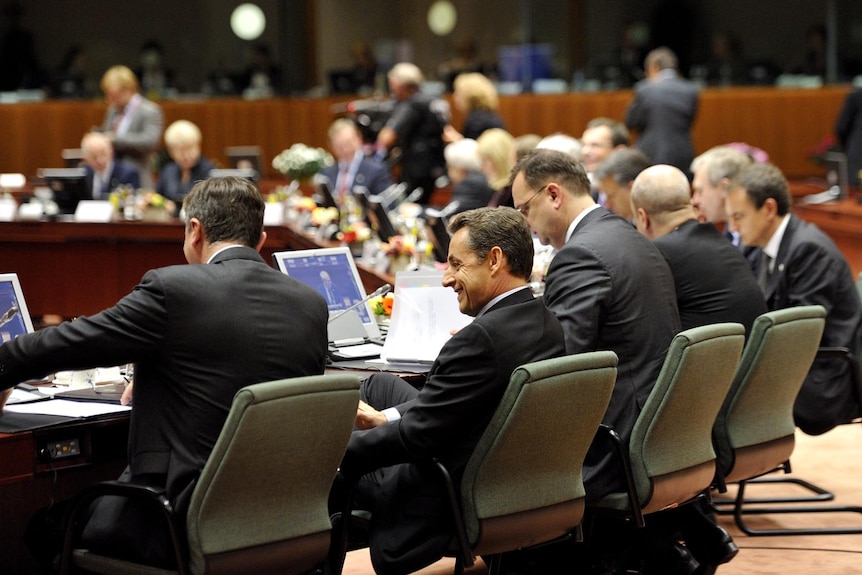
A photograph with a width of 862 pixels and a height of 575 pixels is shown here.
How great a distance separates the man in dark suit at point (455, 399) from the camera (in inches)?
122

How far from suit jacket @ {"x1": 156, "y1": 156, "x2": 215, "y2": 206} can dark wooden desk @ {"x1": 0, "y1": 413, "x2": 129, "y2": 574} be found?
5.27m

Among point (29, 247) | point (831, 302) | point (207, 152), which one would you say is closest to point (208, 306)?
point (831, 302)

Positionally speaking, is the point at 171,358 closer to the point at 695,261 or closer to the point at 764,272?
the point at 695,261

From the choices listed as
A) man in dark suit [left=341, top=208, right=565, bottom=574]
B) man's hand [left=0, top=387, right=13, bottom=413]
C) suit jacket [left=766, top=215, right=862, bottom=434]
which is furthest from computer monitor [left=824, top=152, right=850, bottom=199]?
man's hand [left=0, top=387, right=13, bottom=413]

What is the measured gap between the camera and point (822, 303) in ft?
15.5

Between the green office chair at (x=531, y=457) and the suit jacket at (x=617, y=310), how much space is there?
0.31 m

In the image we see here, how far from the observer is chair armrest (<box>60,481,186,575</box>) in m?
2.81

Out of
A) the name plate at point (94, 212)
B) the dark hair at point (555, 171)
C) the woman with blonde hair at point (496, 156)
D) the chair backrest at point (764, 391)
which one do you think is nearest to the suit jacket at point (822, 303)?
the chair backrest at point (764, 391)

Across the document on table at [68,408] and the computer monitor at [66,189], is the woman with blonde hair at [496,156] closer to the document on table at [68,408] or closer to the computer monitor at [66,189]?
the computer monitor at [66,189]

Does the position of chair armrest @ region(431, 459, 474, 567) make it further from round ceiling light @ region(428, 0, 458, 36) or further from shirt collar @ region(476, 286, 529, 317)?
round ceiling light @ region(428, 0, 458, 36)

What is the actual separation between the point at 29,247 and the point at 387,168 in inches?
98.8

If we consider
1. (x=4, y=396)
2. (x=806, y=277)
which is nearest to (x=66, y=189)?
(x=806, y=277)

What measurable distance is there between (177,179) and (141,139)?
0.87 metres

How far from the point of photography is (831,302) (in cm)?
475
